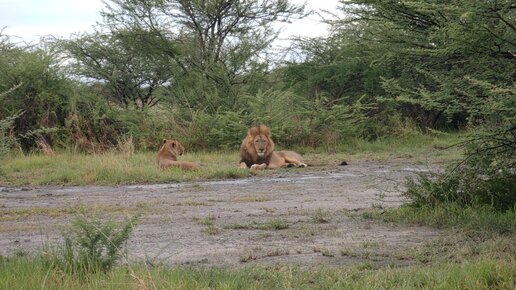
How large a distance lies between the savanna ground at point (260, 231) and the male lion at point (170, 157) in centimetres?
53

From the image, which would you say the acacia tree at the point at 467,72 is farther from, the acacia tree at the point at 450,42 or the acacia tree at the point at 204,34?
the acacia tree at the point at 204,34

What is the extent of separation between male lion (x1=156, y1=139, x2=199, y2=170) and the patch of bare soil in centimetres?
152

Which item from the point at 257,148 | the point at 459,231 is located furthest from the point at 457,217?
the point at 257,148

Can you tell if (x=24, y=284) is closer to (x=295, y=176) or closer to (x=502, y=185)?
(x=502, y=185)

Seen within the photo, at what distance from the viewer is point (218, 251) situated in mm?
6707

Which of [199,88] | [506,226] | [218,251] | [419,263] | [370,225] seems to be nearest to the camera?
[419,263]

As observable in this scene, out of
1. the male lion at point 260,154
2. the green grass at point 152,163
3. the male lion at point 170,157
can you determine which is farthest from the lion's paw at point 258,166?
the male lion at point 170,157

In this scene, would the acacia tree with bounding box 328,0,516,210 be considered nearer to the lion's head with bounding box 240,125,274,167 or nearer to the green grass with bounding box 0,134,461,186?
the green grass with bounding box 0,134,461,186

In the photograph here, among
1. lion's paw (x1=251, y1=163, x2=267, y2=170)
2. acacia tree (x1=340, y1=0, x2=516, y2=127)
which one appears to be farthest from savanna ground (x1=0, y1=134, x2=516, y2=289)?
lion's paw (x1=251, y1=163, x2=267, y2=170)

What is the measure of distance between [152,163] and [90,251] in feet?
37.6

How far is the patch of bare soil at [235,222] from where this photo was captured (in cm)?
651

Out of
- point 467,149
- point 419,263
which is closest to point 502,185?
point 467,149

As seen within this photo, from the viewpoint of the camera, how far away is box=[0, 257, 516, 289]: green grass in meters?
4.89

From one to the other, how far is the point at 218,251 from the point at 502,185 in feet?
12.2
